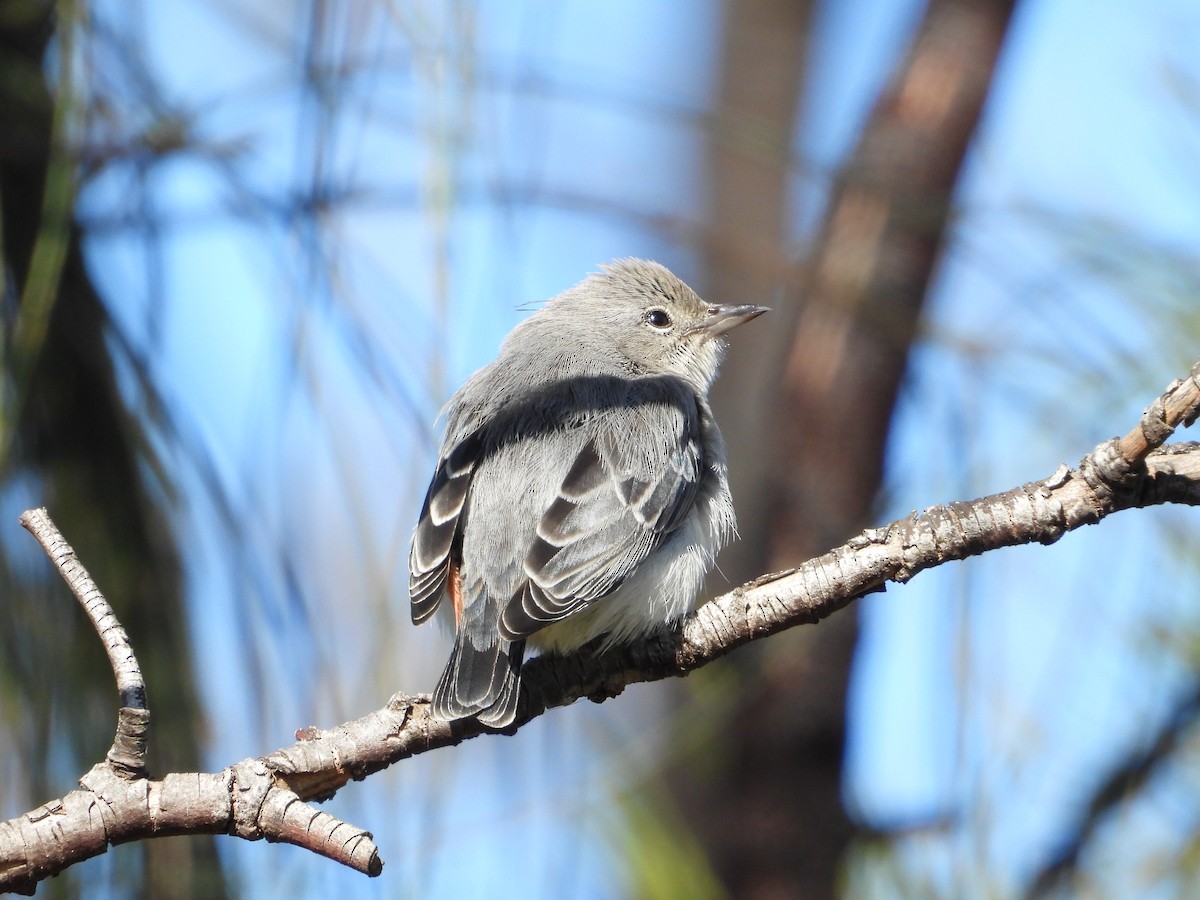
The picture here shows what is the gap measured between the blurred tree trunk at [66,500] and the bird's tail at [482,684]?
62cm

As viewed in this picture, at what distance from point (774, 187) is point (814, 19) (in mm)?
1090

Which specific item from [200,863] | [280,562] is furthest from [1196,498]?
[200,863]

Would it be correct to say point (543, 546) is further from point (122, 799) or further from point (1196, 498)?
point (1196, 498)

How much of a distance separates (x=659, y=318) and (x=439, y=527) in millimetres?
1644

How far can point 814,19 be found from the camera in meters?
8.20

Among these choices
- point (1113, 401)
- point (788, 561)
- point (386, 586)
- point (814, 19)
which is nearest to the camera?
point (386, 586)

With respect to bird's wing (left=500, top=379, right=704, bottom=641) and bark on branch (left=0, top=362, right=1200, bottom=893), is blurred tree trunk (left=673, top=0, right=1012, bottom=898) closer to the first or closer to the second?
bird's wing (left=500, top=379, right=704, bottom=641)

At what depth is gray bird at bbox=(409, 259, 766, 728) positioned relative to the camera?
2.98 metres

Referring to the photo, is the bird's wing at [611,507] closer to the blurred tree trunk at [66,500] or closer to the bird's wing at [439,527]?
the bird's wing at [439,527]

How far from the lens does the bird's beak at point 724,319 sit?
460 centimetres

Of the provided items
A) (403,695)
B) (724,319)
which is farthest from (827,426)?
(403,695)

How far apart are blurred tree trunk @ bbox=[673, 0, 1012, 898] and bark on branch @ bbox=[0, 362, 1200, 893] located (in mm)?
2072

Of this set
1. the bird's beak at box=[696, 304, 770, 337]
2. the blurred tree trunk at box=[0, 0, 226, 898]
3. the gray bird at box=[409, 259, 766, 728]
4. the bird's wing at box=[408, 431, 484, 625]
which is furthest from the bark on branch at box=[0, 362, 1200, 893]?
the bird's beak at box=[696, 304, 770, 337]

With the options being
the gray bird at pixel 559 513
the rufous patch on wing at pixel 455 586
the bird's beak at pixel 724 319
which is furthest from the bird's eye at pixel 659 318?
the rufous patch on wing at pixel 455 586
